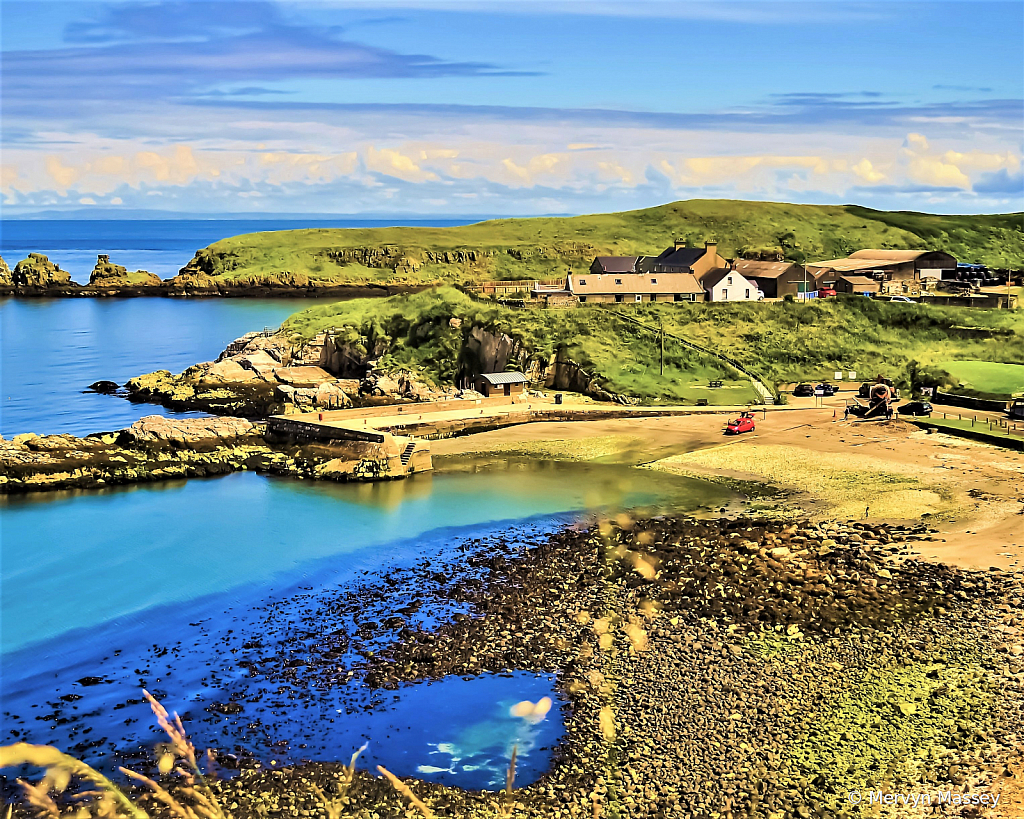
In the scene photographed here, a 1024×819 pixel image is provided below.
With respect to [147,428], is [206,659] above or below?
below

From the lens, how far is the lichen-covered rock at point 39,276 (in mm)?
169625

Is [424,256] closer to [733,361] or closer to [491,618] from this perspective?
[733,361]

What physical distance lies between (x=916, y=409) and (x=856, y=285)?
121 ft

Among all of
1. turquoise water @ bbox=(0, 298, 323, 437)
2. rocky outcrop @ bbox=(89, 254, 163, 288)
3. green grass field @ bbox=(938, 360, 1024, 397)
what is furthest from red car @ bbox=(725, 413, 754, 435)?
rocky outcrop @ bbox=(89, 254, 163, 288)

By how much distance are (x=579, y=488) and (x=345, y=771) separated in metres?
25.9

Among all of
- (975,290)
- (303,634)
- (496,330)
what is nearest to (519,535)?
(303,634)

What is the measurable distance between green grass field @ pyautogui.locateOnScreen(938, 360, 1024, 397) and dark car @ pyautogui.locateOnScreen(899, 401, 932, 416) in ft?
20.0

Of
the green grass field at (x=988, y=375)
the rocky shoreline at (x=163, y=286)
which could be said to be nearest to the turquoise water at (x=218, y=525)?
the green grass field at (x=988, y=375)

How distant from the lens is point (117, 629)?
3259cm

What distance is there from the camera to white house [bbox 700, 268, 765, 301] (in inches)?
3410

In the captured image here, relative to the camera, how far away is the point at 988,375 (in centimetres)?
6856

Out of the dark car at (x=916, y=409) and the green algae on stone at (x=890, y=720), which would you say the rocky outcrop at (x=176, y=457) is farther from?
the dark car at (x=916, y=409)

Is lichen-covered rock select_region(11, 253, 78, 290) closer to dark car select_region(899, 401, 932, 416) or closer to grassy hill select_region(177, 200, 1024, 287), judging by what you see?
grassy hill select_region(177, 200, 1024, 287)

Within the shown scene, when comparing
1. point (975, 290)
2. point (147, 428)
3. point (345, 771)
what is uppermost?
point (975, 290)
